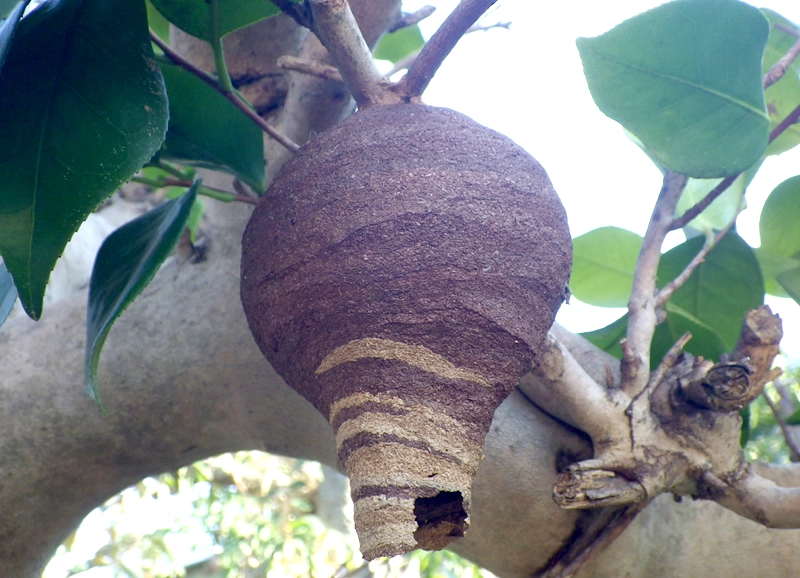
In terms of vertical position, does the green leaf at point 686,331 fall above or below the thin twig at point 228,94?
below

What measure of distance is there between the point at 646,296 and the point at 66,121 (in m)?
0.61

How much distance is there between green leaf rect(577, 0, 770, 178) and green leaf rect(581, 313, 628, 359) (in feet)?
0.95

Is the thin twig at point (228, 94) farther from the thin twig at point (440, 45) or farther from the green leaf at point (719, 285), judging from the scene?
the green leaf at point (719, 285)

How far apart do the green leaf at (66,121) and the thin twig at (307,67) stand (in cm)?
14

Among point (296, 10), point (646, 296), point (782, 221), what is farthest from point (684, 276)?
point (296, 10)

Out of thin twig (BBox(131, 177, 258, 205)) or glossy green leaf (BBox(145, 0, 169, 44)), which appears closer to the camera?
thin twig (BBox(131, 177, 258, 205))

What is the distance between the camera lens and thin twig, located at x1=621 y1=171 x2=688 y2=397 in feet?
2.48

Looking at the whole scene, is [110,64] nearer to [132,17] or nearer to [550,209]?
[132,17]

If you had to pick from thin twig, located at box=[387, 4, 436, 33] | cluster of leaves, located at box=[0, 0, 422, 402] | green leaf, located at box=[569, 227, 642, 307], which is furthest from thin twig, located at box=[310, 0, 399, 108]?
green leaf, located at box=[569, 227, 642, 307]

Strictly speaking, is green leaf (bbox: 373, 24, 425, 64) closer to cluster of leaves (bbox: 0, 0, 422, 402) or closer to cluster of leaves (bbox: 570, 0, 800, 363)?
cluster of leaves (bbox: 570, 0, 800, 363)

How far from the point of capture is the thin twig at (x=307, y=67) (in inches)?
28.5

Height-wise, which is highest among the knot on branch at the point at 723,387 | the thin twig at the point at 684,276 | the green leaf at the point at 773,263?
the thin twig at the point at 684,276

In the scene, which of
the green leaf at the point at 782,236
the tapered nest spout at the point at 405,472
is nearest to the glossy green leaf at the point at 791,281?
the green leaf at the point at 782,236

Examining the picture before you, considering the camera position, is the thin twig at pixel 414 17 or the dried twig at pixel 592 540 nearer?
the dried twig at pixel 592 540
